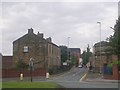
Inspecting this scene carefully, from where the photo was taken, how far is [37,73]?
73.8 m

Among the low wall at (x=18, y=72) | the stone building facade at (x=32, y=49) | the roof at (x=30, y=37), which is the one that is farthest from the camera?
the roof at (x=30, y=37)

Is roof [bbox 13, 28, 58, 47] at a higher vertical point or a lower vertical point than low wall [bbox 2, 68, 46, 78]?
higher

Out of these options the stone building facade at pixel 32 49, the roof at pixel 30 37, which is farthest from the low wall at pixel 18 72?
the roof at pixel 30 37

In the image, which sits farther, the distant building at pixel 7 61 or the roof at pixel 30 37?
the distant building at pixel 7 61

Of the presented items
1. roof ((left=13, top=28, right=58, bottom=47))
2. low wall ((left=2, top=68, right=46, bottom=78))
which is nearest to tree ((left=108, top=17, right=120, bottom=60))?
low wall ((left=2, top=68, right=46, bottom=78))

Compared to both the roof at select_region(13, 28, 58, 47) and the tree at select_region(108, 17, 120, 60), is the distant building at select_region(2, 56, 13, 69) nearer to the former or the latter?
the roof at select_region(13, 28, 58, 47)

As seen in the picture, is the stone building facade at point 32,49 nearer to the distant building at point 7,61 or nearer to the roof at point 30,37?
the roof at point 30,37

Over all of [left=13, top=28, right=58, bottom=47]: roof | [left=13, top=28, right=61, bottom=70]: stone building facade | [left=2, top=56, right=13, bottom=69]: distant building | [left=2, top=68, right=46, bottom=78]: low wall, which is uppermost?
[left=13, top=28, right=58, bottom=47]: roof

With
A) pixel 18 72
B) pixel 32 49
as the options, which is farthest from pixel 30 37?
pixel 18 72

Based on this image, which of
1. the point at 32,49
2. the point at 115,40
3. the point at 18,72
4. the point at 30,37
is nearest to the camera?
the point at 115,40

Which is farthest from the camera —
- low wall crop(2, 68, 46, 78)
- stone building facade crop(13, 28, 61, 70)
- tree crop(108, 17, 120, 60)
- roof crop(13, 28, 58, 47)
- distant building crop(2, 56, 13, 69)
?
distant building crop(2, 56, 13, 69)

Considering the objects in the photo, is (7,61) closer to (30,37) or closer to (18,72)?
(30,37)

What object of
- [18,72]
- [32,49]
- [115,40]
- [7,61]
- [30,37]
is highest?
[30,37]

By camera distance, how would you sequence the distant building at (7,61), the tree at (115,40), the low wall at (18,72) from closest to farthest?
1. the tree at (115,40)
2. the low wall at (18,72)
3. the distant building at (7,61)
